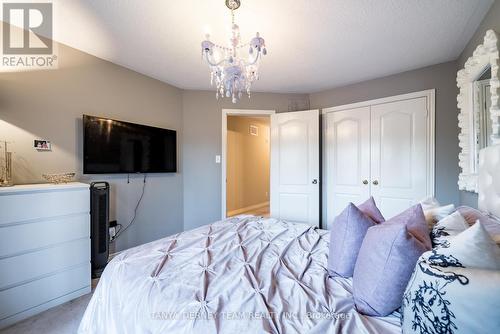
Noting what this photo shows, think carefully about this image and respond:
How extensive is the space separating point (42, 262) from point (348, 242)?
91.0 inches

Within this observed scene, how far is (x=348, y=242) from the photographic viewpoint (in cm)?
119

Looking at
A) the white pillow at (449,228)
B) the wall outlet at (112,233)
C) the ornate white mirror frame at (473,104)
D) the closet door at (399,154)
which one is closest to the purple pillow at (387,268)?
the white pillow at (449,228)

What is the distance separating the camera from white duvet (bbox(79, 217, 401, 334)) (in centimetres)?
81

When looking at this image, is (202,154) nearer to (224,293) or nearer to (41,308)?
(41,308)

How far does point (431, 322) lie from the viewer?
659mm

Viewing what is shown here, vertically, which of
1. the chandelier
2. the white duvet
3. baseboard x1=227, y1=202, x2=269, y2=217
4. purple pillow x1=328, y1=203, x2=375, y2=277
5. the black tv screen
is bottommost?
baseboard x1=227, y1=202, x2=269, y2=217

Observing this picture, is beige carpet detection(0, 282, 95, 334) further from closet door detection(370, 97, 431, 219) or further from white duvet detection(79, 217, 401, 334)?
closet door detection(370, 97, 431, 219)

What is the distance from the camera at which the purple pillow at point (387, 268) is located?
83 centimetres

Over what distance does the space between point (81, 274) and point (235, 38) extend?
2434mm

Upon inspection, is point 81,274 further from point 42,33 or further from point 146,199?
point 42,33

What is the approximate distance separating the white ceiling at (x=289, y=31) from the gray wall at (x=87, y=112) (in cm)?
27

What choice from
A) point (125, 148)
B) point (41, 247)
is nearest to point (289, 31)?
point (125, 148)

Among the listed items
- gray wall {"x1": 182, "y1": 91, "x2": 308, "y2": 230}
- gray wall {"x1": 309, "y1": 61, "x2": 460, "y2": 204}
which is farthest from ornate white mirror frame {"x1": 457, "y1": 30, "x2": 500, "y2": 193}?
gray wall {"x1": 182, "y1": 91, "x2": 308, "y2": 230}

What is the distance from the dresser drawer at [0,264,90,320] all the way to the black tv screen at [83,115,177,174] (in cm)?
99
